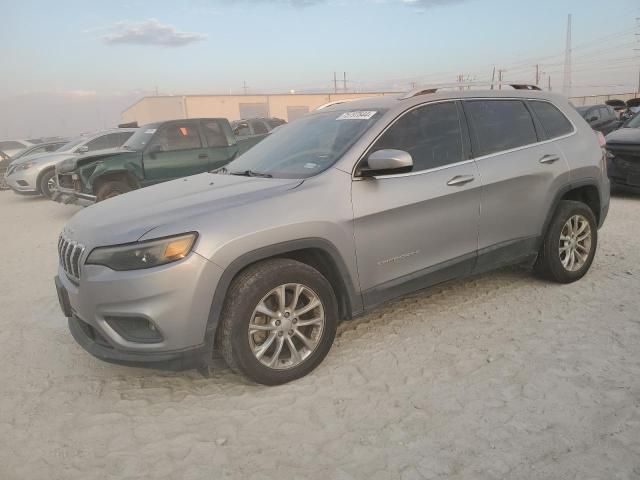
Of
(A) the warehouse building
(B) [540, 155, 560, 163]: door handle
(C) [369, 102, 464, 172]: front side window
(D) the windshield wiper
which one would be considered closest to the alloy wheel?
(B) [540, 155, 560, 163]: door handle

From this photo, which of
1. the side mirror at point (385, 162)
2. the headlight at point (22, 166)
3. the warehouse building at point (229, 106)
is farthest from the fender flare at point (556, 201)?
the warehouse building at point (229, 106)

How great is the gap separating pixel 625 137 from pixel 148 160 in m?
8.24

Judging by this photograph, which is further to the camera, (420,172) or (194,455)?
(420,172)

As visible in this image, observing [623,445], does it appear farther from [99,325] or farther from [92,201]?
[92,201]

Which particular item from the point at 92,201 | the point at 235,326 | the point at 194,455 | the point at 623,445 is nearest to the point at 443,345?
the point at 623,445

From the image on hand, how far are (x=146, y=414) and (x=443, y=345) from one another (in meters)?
2.01

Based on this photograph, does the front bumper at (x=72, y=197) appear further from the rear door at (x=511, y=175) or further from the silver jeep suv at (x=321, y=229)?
the rear door at (x=511, y=175)

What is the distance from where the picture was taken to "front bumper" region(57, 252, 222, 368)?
2686mm

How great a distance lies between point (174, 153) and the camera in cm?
952

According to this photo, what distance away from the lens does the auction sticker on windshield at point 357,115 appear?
3639mm

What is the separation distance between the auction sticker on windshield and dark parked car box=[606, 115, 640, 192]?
631cm

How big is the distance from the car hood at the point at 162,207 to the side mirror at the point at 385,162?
1.57 feet

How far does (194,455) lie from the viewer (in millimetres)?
A: 2533

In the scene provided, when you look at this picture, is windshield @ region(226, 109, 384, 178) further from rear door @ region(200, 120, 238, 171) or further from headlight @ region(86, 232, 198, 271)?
rear door @ region(200, 120, 238, 171)
